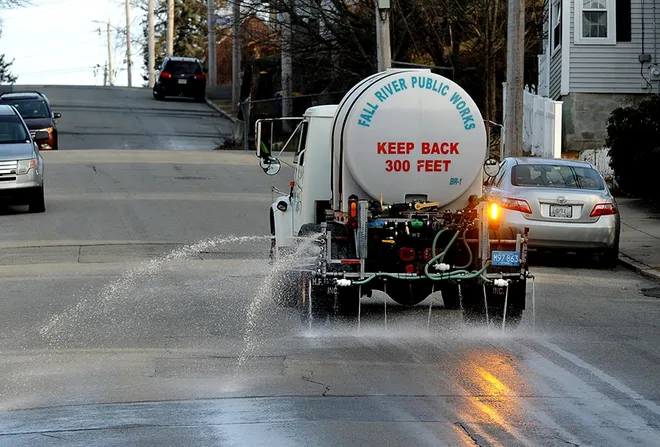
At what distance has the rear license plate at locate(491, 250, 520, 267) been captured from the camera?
12.0 meters

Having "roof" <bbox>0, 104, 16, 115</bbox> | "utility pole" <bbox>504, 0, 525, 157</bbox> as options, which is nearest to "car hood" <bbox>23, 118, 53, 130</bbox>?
"roof" <bbox>0, 104, 16, 115</bbox>

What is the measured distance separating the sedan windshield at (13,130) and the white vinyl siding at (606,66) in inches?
632

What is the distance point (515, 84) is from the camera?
2428 centimetres

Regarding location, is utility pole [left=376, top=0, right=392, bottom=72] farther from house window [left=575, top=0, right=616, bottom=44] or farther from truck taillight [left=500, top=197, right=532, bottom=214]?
truck taillight [left=500, top=197, right=532, bottom=214]

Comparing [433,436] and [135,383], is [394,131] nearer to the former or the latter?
[135,383]

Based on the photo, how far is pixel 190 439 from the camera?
764 cm

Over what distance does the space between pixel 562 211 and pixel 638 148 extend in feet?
24.0

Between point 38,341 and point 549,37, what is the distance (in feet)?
92.1

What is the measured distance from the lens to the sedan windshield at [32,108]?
123 ft

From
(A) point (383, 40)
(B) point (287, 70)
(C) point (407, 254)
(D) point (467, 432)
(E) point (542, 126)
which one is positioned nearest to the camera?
(D) point (467, 432)

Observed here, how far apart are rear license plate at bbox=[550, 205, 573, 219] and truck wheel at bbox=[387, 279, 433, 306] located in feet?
15.3

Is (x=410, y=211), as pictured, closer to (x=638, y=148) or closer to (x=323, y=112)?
(x=323, y=112)

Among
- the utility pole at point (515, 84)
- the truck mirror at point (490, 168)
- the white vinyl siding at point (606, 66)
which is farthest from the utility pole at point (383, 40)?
the truck mirror at point (490, 168)

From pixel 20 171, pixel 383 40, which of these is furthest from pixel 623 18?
pixel 20 171
